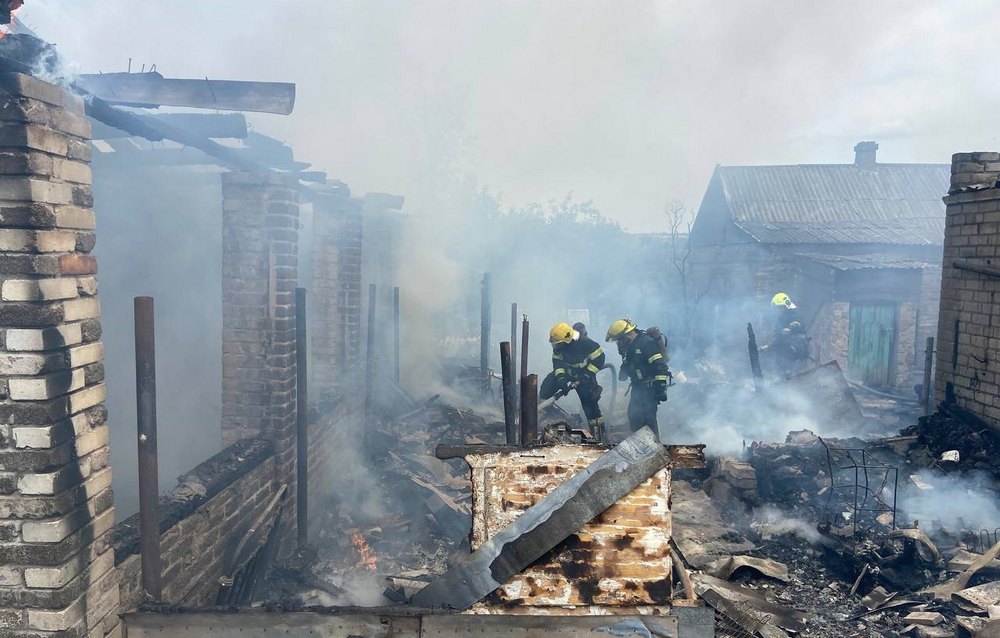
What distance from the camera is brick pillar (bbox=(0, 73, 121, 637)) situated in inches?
107

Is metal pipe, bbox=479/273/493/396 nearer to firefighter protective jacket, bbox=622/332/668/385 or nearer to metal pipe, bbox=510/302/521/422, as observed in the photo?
metal pipe, bbox=510/302/521/422

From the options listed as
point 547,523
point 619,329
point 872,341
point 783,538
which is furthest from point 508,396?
point 872,341

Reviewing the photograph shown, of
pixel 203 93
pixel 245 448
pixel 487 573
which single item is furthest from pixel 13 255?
pixel 245 448

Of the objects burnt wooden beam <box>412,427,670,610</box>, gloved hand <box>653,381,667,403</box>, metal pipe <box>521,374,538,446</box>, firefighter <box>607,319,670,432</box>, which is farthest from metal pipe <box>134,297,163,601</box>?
gloved hand <box>653,381,667,403</box>

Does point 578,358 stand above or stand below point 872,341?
above

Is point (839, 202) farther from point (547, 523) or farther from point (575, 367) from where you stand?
point (547, 523)

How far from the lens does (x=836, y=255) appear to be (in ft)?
66.4

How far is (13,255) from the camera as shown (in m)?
2.72

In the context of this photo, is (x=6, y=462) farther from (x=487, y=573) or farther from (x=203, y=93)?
(x=203, y=93)

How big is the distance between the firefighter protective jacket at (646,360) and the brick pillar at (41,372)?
24.5 feet

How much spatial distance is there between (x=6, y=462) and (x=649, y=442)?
9.74 ft

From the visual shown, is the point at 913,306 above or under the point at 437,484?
above

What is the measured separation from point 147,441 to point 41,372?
0.66 metres

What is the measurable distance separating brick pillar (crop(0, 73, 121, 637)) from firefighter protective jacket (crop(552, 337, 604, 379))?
668 centimetres
